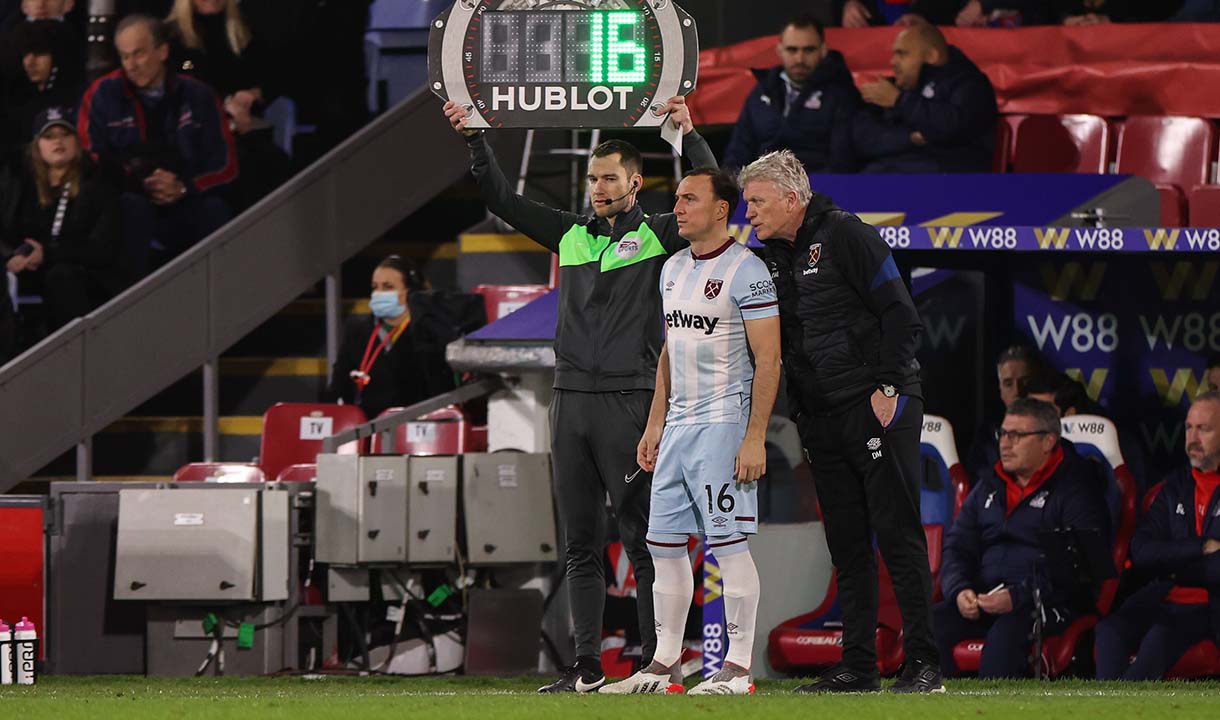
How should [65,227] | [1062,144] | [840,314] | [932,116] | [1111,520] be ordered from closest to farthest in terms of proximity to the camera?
[840,314], [1111,520], [932,116], [1062,144], [65,227]

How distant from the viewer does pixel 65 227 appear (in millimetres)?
13508

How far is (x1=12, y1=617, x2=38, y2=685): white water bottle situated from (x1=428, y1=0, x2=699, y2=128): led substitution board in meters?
3.12

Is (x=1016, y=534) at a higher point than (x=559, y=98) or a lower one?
lower

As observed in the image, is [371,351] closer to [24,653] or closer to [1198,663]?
[24,653]

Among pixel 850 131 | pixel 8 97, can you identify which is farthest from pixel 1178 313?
pixel 8 97

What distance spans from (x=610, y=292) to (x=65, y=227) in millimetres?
6180

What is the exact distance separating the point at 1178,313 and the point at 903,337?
13.9ft

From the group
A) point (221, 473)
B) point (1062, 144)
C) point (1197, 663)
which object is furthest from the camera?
point (1062, 144)

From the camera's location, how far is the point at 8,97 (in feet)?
50.1

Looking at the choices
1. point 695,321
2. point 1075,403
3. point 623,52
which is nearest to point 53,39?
point 1075,403

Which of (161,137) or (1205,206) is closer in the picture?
(1205,206)

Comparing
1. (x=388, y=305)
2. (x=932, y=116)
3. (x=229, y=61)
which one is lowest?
(x=388, y=305)

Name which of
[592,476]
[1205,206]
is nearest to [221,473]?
[592,476]

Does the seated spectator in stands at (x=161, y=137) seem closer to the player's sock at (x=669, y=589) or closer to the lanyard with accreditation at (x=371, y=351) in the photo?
the lanyard with accreditation at (x=371, y=351)
